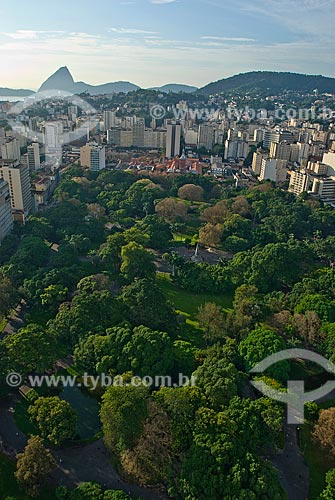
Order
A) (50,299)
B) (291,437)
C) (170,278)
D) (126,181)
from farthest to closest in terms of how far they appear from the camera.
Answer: (126,181) < (170,278) < (50,299) < (291,437)

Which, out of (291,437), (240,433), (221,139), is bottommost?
(291,437)

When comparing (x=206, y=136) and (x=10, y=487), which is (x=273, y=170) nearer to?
(x=206, y=136)

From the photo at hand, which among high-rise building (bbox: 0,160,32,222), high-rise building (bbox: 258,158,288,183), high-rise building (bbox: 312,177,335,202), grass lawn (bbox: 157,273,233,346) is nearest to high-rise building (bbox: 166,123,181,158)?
high-rise building (bbox: 258,158,288,183)

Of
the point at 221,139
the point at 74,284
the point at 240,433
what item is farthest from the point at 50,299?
the point at 221,139

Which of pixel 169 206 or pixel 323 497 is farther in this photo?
pixel 169 206

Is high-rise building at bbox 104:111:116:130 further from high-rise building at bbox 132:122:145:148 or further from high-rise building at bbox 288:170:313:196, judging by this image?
high-rise building at bbox 288:170:313:196

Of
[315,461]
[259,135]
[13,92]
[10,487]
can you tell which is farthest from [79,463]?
[13,92]

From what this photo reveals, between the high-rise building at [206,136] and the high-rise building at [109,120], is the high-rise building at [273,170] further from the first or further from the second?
the high-rise building at [109,120]

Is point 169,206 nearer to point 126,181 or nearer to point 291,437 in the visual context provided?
point 126,181
